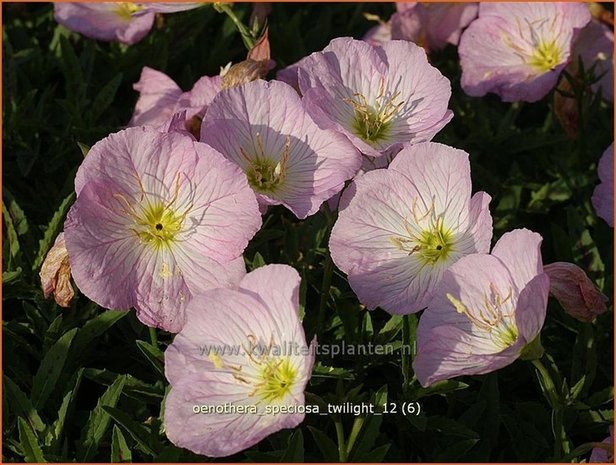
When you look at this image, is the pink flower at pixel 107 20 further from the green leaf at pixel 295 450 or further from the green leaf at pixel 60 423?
the green leaf at pixel 295 450

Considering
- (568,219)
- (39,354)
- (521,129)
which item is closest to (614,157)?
(568,219)

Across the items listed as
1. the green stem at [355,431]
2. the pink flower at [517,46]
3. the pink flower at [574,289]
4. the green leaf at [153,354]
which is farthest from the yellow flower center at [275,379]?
the pink flower at [517,46]

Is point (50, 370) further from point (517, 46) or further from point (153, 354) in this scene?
point (517, 46)

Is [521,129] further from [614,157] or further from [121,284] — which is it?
[121,284]

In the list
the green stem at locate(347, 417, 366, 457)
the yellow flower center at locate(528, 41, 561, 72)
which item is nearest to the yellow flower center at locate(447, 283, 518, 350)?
the green stem at locate(347, 417, 366, 457)

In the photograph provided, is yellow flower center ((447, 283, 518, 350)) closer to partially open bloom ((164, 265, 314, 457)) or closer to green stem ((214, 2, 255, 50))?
partially open bloom ((164, 265, 314, 457))
